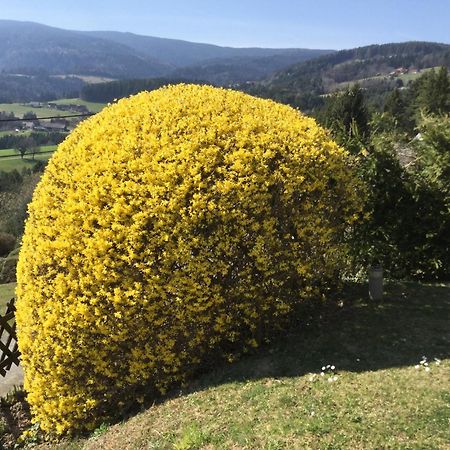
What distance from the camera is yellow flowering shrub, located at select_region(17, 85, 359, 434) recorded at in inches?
256

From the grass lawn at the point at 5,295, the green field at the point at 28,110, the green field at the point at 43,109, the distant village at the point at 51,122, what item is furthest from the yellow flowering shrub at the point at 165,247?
the green field at the point at 43,109

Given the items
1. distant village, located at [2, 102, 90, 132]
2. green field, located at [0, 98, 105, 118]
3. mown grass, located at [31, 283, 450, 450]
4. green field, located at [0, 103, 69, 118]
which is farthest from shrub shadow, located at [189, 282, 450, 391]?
green field, located at [0, 98, 105, 118]

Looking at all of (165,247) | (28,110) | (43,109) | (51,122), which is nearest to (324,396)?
(165,247)

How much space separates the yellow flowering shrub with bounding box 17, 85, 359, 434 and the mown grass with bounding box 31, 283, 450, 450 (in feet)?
1.73

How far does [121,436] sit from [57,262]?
94.8 inches

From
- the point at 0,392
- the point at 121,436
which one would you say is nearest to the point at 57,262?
the point at 121,436

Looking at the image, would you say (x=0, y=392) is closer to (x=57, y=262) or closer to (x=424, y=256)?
(x=57, y=262)

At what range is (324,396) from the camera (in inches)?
237

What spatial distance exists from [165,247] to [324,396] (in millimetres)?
2609

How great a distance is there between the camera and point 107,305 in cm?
663

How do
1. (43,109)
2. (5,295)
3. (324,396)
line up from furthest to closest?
(43,109)
(5,295)
(324,396)

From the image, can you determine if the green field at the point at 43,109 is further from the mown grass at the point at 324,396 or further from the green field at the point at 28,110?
the mown grass at the point at 324,396

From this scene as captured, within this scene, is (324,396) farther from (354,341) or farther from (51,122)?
(51,122)

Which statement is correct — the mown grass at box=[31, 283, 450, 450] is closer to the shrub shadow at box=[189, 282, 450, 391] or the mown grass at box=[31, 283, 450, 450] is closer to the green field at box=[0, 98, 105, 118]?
the shrub shadow at box=[189, 282, 450, 391]
